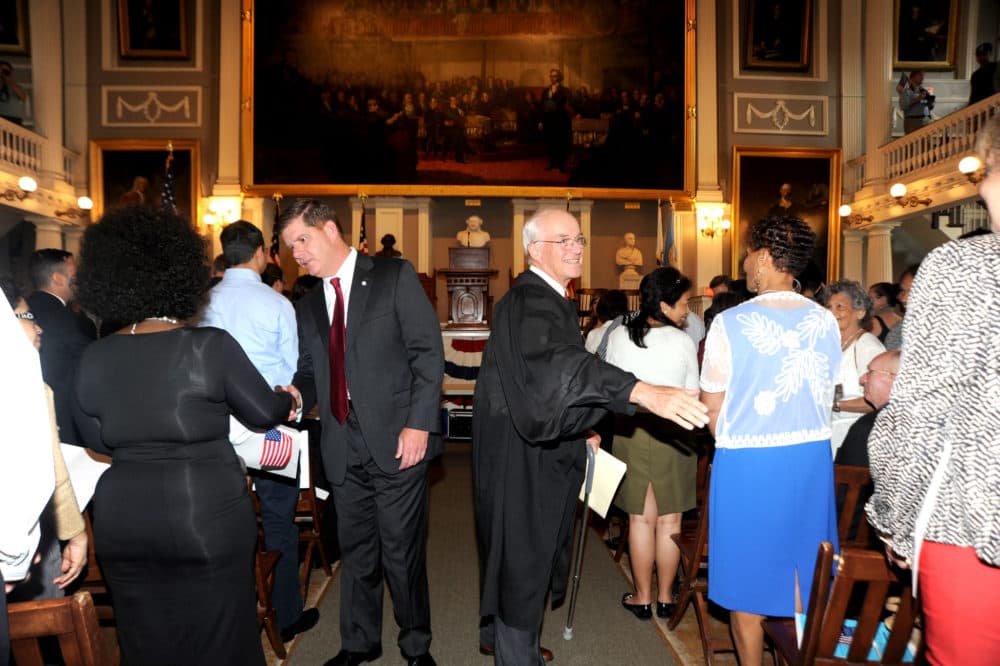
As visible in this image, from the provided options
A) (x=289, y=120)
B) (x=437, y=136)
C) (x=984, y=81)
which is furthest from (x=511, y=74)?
(x=984, y=81)

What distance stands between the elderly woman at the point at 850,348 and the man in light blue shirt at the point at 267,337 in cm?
258

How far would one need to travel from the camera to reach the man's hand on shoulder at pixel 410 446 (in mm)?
2771

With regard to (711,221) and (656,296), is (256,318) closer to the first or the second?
(656,296)

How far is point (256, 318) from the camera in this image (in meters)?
3.32

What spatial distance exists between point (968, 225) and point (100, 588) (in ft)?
47.2

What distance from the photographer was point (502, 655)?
2.56m

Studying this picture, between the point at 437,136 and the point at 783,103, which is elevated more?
the point at 783,103

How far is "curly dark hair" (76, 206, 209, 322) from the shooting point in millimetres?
1921

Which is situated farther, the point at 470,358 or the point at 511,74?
the point at 511,74

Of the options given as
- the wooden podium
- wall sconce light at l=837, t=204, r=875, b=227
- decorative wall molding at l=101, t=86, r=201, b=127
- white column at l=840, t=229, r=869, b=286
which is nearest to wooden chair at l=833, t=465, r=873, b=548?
the wooden podium

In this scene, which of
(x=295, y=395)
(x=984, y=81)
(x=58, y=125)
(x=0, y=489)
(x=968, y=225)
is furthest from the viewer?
(x=968, y=225)

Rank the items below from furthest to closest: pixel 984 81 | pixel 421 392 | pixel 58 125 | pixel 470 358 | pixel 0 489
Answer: pixel 58 125, pixel 984 81, pixel 470 358, pixel 421 392, pixel 0 489

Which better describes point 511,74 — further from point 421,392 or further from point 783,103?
point 421,392

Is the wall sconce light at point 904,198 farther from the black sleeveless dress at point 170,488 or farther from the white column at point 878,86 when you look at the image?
the black sleeveless dress at point 170,488
